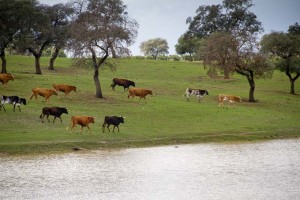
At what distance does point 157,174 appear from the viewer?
67.5 feet

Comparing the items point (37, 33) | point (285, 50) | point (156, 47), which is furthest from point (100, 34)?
point (156, 47)

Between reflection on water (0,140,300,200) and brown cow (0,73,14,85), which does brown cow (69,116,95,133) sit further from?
brown cow (0,73,14,85)

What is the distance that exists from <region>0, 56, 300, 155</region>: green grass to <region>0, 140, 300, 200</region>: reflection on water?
2.55 metres

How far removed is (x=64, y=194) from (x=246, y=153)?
13.4 meters

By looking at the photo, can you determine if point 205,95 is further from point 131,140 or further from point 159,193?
point 159,193

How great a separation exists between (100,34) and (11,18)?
1471cm

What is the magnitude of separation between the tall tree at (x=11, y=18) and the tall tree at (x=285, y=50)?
31365mm

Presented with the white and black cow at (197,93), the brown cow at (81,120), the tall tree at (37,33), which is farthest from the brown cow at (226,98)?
the tall tree at (37,33)

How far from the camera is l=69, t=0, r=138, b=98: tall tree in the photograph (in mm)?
42969

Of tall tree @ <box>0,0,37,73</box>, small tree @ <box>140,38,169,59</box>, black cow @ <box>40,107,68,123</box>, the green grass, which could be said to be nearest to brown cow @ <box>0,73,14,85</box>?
the green grass

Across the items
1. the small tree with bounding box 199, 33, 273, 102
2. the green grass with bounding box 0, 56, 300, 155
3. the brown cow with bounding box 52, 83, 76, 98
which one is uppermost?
the small tree with bounding box 199, 33, 273, 102

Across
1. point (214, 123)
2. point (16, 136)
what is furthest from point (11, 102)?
point (214, 123)

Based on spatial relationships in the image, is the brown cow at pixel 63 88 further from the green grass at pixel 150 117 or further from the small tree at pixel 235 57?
the small tree at pixel 235 57

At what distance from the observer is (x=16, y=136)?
94.2 ft
